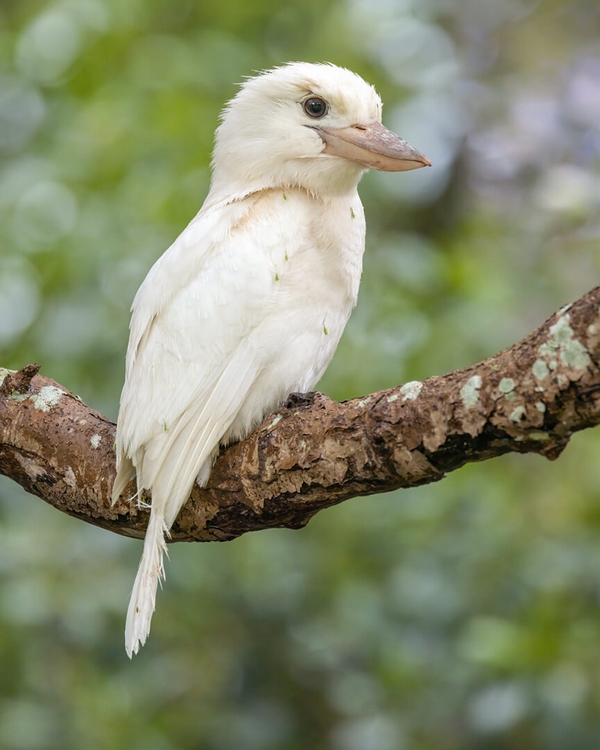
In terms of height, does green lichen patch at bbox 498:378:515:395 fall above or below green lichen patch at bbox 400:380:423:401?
above

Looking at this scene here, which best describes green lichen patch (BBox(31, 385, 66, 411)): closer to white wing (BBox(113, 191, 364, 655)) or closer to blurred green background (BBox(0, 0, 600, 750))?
white wing (BBox(113, 191, 364, 655))

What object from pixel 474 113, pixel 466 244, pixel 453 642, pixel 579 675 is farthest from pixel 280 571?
pixel 474 113

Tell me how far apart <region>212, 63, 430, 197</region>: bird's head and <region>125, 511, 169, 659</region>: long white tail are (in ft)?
3.67

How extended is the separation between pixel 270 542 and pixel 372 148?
1.76 m

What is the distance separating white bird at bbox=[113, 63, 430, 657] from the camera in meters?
2.79

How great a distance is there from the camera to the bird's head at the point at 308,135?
3117 millimetres

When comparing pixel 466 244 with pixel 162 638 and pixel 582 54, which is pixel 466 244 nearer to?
pixel 582 54

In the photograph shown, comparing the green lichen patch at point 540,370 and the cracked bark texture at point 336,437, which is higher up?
the green lichen patch at point 540,370

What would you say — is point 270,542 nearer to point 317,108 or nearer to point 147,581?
point 147,581

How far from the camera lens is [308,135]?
124 inches

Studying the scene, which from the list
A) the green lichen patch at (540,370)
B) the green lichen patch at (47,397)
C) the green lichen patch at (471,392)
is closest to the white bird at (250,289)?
the green lichen patch at (47,397)

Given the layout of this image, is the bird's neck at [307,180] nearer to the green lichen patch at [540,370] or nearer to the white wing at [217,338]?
the white wing at [217,338]

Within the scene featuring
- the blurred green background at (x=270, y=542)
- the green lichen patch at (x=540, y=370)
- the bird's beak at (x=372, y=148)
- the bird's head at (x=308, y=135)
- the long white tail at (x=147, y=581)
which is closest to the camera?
the green lichen patch at (x=540, y=370)

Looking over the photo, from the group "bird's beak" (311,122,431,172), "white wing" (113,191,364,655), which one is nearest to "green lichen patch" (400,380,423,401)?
"white wing" (113,191,364,655)
